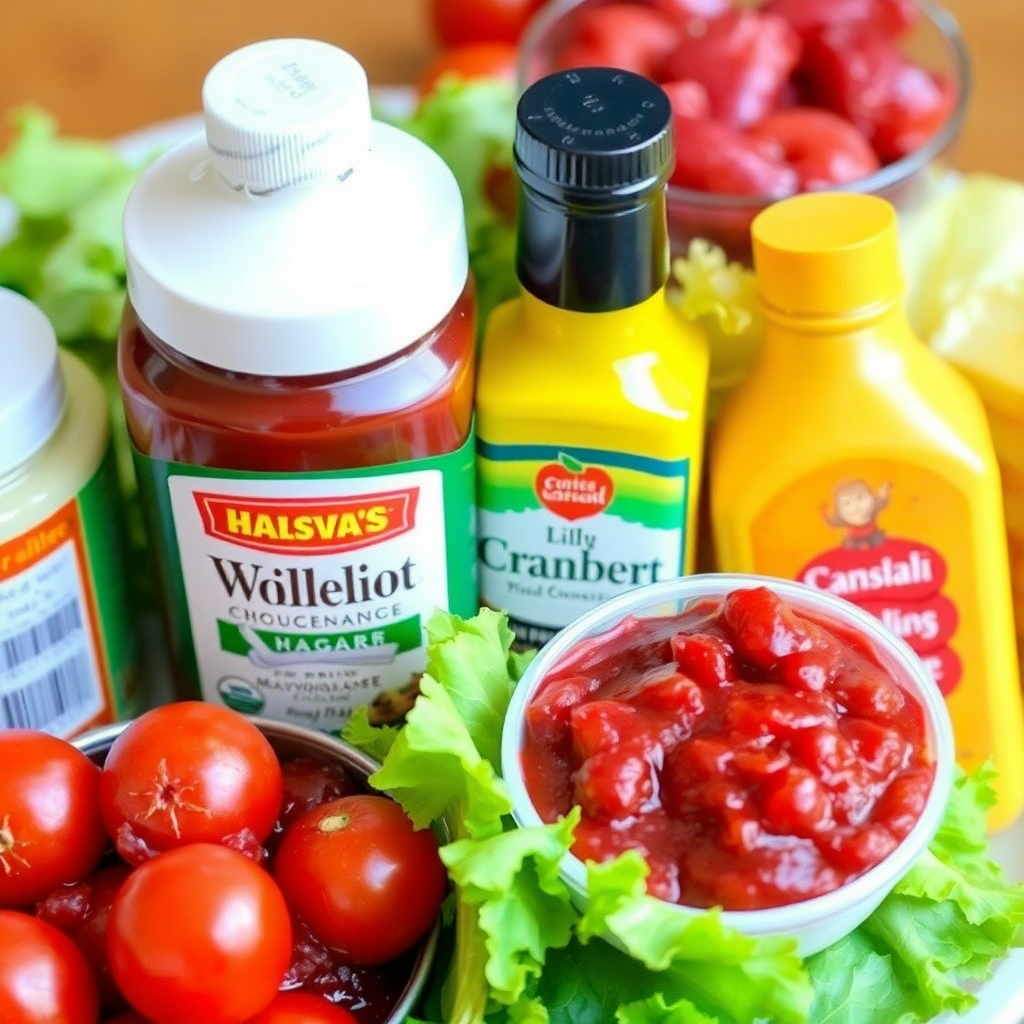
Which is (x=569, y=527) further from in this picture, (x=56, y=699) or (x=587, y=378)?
(x=56, y=699)

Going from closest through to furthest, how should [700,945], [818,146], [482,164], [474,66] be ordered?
[700,945] → [818,146] → [482,164] → [474,66]

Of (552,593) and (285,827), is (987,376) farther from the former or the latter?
(285,827)

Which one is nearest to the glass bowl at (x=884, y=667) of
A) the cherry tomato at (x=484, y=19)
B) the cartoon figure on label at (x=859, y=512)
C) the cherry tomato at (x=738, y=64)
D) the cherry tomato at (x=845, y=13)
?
the cartoon figure on label at (x=859, y=512)

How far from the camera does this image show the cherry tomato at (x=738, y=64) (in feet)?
4.49

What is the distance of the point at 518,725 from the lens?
99 centimetres

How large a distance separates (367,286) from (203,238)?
110mm

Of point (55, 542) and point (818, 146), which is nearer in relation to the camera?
point (55, 542)

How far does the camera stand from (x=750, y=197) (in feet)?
4.11

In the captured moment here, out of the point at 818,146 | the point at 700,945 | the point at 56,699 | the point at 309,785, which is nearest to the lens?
the point at 700,945

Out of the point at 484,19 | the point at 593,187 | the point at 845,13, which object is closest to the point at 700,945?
the point at 593,187

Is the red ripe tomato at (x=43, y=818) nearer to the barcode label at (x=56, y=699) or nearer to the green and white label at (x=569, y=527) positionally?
the barcode label at (x=56, y=699)

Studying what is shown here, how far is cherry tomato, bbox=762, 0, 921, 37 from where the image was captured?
4.84 ft

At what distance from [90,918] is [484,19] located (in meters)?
1.11

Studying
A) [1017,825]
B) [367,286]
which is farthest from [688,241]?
[1017,825]
